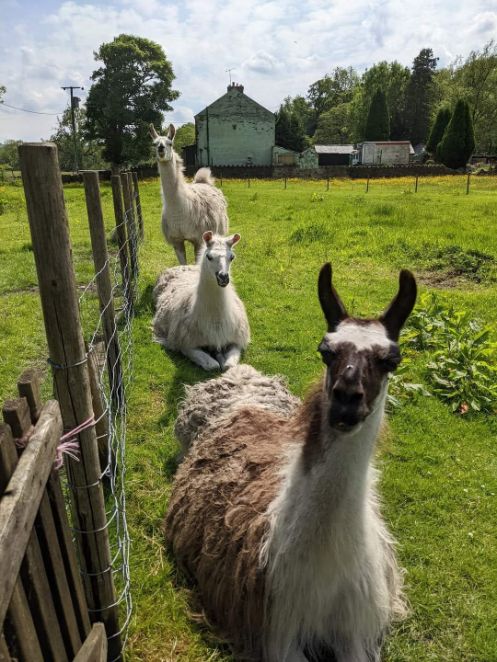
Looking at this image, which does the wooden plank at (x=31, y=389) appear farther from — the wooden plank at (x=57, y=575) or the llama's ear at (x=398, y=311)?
the llama's ear at (x=398, y=311)

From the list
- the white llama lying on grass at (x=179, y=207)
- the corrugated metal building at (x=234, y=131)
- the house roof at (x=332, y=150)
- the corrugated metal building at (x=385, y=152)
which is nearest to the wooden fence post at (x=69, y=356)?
the white llama lying on grass at (x=179, y=207)

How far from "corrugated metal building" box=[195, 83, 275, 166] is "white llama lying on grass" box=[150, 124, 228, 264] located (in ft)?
132

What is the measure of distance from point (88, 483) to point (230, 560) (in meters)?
1.05

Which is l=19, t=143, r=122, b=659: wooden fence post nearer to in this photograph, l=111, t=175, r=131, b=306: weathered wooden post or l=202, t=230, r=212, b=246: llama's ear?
l=202, t=230, r=212, b=246: llama's ear

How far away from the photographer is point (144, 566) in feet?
10.4

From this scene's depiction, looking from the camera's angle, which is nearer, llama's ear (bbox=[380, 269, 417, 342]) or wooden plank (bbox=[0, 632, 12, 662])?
wooden plank (bbox=[0, 632, 12, 662])

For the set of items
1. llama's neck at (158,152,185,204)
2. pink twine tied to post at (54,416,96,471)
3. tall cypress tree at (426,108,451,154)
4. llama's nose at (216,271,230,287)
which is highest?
tall cypress tree at (426,108,451,154)

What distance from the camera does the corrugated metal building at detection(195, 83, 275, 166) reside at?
46.8 meters

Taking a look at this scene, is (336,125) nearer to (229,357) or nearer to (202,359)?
(229,357)

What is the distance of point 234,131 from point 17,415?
50.0 metres

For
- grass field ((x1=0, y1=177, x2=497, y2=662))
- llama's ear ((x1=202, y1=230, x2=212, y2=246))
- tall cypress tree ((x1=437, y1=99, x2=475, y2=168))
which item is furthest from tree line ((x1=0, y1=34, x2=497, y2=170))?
llama's ear ((x1=202, y1=230, x2=212, y2=246))

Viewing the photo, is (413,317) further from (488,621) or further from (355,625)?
(355,625)

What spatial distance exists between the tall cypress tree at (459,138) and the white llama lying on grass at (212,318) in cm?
4257

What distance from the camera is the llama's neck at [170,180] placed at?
30.8ft
